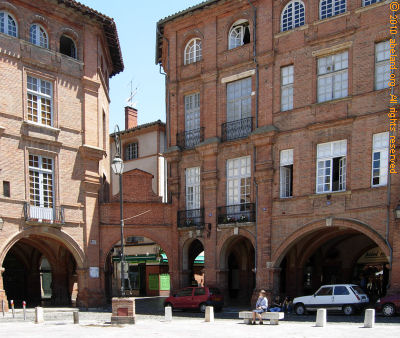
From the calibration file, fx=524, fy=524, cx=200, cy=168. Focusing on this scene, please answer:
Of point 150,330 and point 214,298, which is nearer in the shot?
point 150,330

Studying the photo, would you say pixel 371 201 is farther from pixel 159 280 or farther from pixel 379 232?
pixel 159 280

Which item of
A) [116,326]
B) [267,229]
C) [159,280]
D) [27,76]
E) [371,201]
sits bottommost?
[159,280]

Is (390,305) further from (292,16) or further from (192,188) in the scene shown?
(292,16)

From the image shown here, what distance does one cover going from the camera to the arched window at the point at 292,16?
79.9 feet

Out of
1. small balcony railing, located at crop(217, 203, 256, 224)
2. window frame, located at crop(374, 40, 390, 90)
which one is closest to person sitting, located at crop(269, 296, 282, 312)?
small balcony railing, located at crop(217, 203, 256, 224)

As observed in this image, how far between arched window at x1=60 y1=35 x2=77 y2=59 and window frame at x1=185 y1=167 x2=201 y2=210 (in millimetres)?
8664

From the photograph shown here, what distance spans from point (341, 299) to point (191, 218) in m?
9.14

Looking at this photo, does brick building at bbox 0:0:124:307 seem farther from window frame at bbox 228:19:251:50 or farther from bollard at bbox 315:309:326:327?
bollard at bbox 315:309:326:327

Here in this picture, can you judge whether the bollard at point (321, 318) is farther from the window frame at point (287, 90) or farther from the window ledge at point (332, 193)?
the window frame at point (287, 90)

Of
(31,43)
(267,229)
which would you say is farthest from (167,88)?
(267,229)

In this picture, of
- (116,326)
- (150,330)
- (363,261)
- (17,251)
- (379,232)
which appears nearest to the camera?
(150,330)

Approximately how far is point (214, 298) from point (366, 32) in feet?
44.3

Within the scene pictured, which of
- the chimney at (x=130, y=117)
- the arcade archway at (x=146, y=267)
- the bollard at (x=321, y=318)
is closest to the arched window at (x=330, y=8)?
the bollard at (x=321, y=318)

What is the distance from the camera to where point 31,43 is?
2531 cm
